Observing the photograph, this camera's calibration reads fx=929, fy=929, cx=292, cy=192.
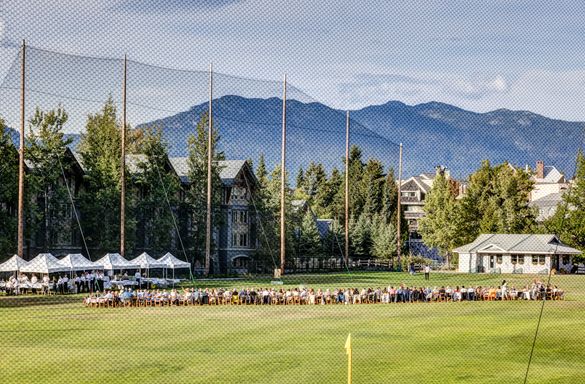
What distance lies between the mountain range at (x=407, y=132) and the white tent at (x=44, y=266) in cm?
911

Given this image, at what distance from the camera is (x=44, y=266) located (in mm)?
36719

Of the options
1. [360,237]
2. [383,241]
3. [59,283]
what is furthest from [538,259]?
[59,283]

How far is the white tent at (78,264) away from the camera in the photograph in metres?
37.6

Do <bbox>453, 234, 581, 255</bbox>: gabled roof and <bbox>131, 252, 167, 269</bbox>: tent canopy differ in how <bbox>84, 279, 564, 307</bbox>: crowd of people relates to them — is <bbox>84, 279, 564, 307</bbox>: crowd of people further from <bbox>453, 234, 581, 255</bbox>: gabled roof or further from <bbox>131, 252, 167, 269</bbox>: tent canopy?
<bbox>453, 234, 581, 255</bbox>: gabled roof

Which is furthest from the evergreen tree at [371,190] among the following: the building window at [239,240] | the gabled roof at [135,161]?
the gabled roof at [135,161]

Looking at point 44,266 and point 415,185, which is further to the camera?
point 415,185

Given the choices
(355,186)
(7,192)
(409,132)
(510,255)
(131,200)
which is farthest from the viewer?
(355,186)

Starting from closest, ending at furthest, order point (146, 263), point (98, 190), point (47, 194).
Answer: point (98, 190)
point (146, 263)
point (47, 194)

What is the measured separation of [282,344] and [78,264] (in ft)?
56.0

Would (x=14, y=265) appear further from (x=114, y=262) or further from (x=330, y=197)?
(x=330, y=197)

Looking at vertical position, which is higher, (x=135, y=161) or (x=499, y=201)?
(x=135, y=161)

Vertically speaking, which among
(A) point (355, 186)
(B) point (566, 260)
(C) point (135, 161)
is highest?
(A) point (355, 186)

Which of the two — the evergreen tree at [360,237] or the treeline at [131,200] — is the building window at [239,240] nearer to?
the treeline at [131,200]

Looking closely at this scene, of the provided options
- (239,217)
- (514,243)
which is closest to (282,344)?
(239,217)
